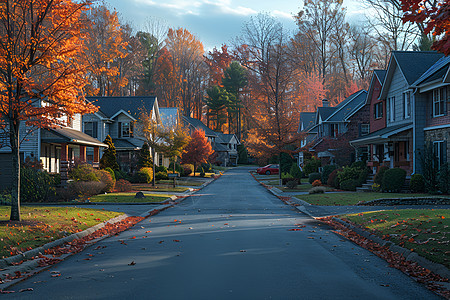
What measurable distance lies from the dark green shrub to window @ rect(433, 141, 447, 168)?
1.04 meters

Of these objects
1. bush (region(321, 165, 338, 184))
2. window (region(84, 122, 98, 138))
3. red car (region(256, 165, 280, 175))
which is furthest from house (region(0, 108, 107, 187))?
red car (region(256, 165, 280, 175))

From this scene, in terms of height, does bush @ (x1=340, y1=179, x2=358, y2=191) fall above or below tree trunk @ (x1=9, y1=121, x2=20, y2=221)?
below

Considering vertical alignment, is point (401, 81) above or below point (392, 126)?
above

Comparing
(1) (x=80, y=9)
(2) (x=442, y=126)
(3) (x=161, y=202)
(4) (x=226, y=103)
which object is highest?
(4) (x=226, y=103)

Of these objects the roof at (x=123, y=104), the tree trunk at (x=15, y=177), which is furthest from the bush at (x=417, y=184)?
the roof at (x=123, y=104)

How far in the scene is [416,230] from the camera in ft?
37.4

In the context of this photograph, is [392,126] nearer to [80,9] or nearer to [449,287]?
[80,9]

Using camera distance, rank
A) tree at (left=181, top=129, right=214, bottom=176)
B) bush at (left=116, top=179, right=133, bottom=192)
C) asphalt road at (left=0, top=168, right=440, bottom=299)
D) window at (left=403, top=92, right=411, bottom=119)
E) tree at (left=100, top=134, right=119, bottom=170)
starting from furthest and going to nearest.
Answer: tree at (left=181, top=129, right=214, bottom=176)
tree at (left=100, top=134, right=119, bottom=170)
bush at (left=116, top=179, right=133, bottom=192)
window at (left=403, top=92, right=411, bottom=119)
asphalt road at (left=0, top=168, right=440, bottom=299)

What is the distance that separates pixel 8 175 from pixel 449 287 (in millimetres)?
27041

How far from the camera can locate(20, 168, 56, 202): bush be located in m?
23.5

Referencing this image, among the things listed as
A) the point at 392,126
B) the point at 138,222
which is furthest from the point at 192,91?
the point at 138,222

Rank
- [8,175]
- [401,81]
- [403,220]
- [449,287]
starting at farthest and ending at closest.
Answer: [401,81], [8,175], [403,220], [449,287]

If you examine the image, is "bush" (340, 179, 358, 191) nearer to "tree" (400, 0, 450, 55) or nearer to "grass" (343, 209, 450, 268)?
"grass" (343, 209, 450, 268)

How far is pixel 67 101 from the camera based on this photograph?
13.9m
